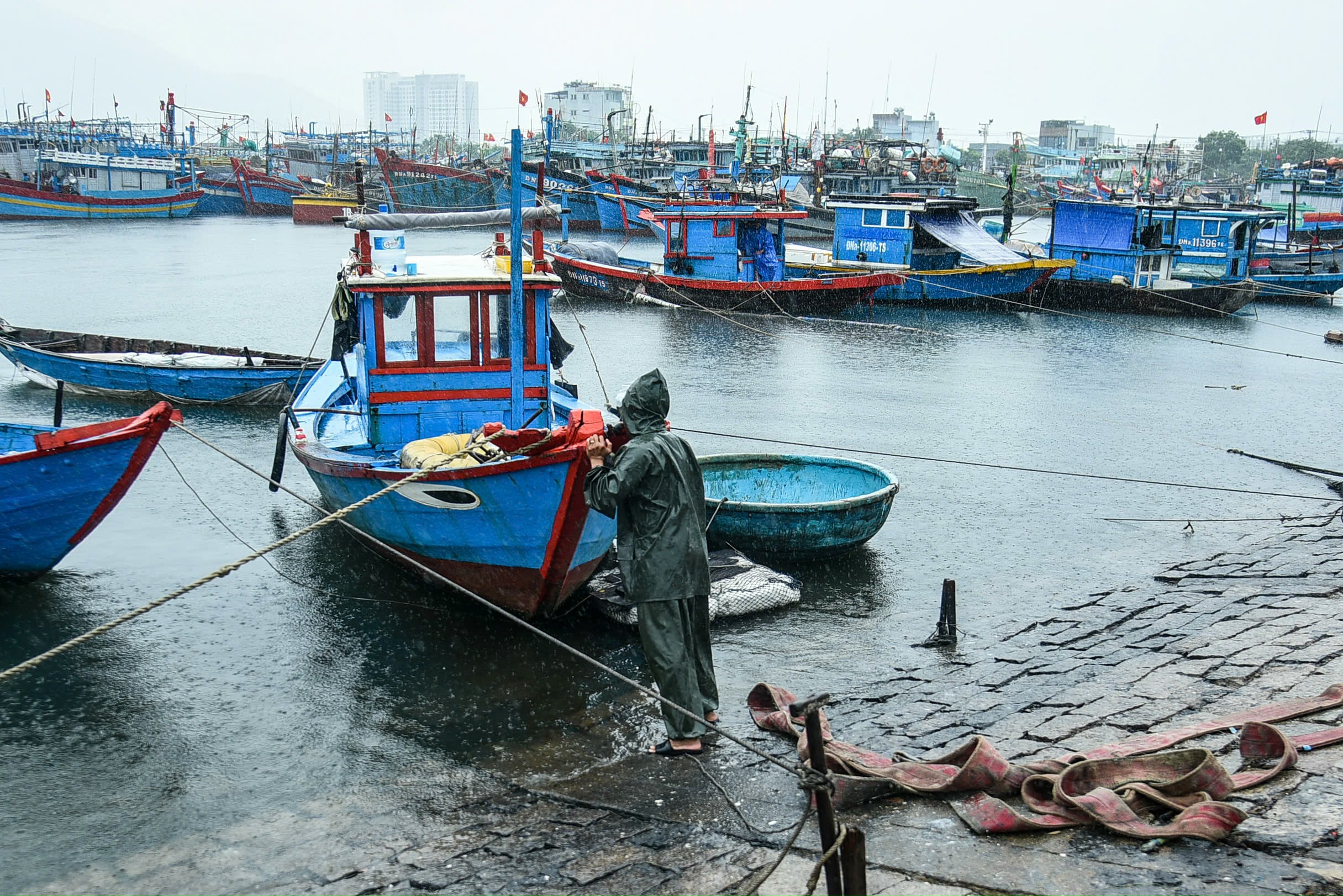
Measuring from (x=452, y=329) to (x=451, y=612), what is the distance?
2.38 m

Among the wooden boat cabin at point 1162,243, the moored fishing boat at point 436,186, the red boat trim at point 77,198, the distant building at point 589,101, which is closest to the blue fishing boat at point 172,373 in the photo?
the wooden boat cabin at point 1162,243

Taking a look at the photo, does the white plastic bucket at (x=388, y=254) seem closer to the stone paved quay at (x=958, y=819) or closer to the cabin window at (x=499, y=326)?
the cabin window at (x=499, y=326)

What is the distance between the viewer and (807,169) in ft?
177

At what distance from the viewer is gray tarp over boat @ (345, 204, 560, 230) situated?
8.29 meters

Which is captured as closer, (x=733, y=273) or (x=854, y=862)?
(x=854, y=862)

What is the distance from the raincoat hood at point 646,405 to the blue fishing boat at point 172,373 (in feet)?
36.6

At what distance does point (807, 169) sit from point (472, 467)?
49475 mm

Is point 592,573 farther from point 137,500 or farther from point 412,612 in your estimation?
point 137,500

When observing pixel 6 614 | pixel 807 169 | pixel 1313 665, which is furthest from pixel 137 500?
pixel 807 169

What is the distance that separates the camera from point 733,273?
2875 cm

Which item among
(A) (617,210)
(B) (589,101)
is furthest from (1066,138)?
(A) (617,210)

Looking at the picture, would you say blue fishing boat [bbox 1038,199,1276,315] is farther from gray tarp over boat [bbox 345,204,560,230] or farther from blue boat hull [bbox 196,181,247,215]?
blue boat hull [bbox 196,181,247,215]

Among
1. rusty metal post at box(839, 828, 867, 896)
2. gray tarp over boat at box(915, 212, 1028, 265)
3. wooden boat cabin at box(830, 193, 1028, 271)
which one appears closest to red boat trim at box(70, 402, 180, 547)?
rusty metal post at box(839, 828, 867, 896)

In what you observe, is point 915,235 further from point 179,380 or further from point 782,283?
point 179,380
